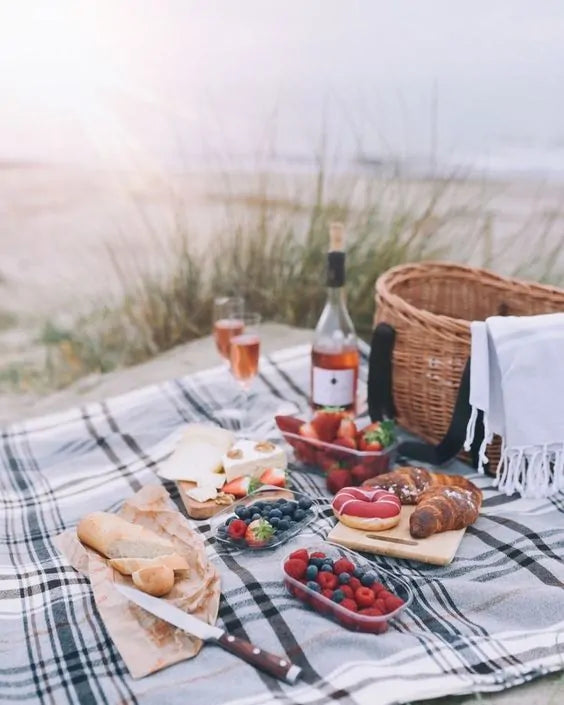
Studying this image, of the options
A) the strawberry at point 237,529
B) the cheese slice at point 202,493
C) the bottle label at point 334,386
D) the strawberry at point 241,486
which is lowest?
the cheese slice at point 202,493

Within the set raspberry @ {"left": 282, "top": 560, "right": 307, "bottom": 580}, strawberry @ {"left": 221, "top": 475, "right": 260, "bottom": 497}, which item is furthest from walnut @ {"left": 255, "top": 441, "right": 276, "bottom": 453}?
raspberry @ {"left": 282, "top": 560, "right": 307, "bottom": 580}

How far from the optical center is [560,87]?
7.73 ft

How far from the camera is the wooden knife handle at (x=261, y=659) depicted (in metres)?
1.05

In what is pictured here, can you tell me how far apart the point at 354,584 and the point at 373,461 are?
0.43 metres

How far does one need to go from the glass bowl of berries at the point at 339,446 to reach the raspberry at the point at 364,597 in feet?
1.35

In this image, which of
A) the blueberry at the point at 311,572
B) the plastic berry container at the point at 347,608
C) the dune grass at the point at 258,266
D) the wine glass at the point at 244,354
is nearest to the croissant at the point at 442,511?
the plastic berry container at the point at 347,608

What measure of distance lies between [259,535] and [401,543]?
0.23 m

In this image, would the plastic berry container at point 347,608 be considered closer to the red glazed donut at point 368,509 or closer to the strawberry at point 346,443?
the red glazed donut at point 368,509

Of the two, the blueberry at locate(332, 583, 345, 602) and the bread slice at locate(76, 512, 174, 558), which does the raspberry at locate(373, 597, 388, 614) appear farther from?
the bread slice at locate(76, 512, 174, 558)

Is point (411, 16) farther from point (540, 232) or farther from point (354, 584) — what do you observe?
point (354, 584)

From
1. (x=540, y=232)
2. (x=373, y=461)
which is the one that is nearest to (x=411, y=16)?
(x=540, y=232)

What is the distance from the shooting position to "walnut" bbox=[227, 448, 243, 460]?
1.60 metres

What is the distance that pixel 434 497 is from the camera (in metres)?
1.41

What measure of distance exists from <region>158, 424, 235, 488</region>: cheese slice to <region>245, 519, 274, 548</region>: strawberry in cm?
23
